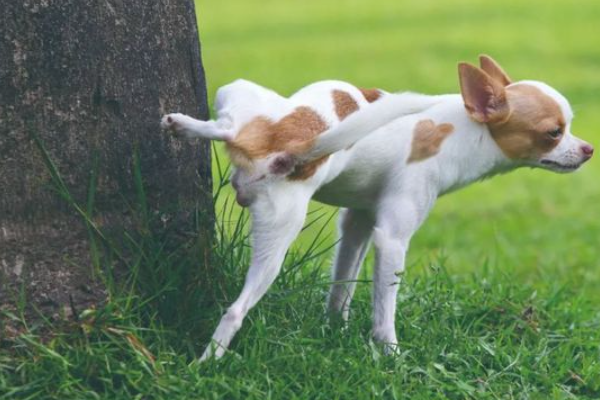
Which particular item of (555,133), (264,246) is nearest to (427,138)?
(555,133)

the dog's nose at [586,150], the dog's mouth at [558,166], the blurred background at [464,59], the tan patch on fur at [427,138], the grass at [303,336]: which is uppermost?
the tan patch on fur at [427,138]

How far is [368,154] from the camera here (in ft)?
13.9

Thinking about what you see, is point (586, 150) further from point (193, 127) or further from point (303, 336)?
point (193, 127)

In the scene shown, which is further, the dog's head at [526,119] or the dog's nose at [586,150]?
the dog's nose at [586,150]

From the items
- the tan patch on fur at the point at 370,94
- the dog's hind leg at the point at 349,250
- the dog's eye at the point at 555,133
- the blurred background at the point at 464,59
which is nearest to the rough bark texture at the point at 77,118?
the tan patch on fur at the point at 370,94

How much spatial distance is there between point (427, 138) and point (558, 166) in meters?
0.54

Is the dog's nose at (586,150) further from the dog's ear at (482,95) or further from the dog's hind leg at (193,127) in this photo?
the dog's hind leg at (193,127)

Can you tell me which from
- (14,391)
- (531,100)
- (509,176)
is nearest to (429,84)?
(509,176)

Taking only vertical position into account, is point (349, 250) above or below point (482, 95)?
below

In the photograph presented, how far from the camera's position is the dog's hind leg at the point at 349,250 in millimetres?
4598

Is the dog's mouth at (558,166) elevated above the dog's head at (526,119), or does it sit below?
below

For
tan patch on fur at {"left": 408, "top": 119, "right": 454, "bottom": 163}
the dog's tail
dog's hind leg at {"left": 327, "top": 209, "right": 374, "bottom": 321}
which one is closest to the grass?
dog's hind leg at {"left": 327, "top": 209, "right": 374, "bottom": 321}

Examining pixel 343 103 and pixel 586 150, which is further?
pixel 586 150

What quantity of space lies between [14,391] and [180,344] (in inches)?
24.1
